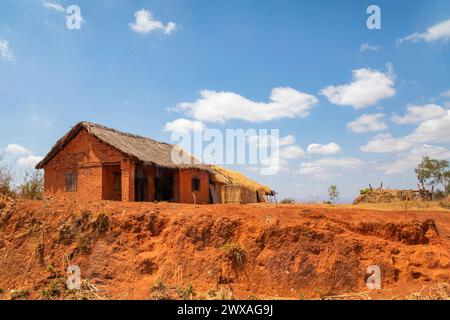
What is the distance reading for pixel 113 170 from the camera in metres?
17.2

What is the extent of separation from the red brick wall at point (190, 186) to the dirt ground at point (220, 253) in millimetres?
8825

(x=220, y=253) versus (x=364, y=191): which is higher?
(x=364, y=191)

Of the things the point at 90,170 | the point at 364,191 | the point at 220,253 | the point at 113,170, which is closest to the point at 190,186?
the point at 113,170

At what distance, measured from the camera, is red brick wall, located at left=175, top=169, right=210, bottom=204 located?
19.1 m

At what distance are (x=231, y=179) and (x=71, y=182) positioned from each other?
10.1 metres

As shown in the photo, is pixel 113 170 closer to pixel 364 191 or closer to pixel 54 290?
pixel 54 290

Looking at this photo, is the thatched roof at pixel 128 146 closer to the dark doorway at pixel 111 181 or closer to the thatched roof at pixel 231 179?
the dark doorway at pixel 111 181


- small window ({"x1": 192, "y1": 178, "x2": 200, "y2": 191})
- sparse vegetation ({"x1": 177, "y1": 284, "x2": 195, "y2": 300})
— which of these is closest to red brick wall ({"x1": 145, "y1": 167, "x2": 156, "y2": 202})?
small window ({"x1": 192, "y1": 178, "x2": 200, "y2": 191})

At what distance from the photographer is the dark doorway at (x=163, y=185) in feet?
60.6

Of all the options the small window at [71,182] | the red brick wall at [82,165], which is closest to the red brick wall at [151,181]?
the red brick wall at [82,165]

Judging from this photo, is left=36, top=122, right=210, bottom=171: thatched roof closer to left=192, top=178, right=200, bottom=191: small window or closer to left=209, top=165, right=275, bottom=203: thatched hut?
left=192, top=178, right=200, bottom=191: small window
